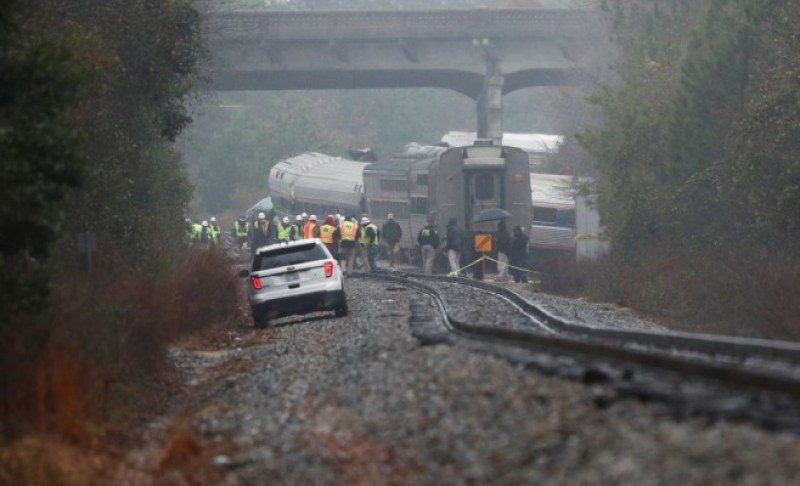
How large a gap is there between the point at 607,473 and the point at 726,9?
96.5 feet

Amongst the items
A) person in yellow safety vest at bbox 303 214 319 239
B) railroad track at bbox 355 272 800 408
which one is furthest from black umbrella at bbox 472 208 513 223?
railroad track at bbox 355 272 800 408

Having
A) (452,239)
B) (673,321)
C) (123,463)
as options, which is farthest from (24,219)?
(452,239)

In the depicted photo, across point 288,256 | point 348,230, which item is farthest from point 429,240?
point 288,256

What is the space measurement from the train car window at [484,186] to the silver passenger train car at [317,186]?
14.3m

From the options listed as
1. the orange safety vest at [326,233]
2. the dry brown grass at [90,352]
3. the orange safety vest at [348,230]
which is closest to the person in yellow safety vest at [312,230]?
the orange safety vest at [326,233]

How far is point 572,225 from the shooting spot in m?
55.5

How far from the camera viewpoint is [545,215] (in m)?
56.5

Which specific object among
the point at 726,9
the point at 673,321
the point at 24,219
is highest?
the point at 726,9

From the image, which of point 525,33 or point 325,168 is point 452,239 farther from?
point 325,168

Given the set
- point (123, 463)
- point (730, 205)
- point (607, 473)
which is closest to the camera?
point (607, 473)

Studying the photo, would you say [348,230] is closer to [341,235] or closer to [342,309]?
[341,235]

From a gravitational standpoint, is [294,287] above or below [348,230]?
below

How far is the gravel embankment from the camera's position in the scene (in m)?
7.96

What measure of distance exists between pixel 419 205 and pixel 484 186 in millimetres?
5444
